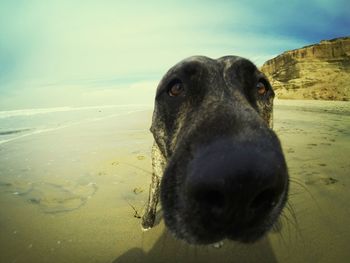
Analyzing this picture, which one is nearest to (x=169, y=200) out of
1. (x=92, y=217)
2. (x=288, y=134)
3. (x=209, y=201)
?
(x=209, y=201)

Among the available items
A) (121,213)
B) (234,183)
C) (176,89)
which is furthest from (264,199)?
→ (121,213)

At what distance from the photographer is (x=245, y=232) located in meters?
1.85

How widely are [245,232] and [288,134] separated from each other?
8084mm

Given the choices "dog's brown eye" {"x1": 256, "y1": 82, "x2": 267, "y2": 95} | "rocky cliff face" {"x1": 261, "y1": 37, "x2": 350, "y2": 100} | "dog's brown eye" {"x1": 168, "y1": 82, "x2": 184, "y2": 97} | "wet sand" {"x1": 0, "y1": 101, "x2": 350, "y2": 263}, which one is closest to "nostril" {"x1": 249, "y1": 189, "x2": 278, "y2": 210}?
"wet sand" {"x1": 0, "y1": 101, "x2": 350, "y2": 263}

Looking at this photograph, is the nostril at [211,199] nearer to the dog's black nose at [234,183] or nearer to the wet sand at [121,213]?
the dog's black nose at [234,183]

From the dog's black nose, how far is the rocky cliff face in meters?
33.1

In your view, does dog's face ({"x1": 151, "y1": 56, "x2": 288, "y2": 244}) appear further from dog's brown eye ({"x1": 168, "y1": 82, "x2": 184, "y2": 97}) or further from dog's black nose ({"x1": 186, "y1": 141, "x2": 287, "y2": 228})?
dog's brown eye ({"x1": 168, "y1": 82, "x2": 184, "y2": 97})

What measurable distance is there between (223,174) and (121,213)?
9.76 feet

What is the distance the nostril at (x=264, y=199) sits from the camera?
1.64 m

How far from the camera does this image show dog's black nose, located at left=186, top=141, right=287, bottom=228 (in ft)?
4.99

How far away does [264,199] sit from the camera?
170cm

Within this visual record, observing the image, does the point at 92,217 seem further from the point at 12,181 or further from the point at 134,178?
the point at 12,181

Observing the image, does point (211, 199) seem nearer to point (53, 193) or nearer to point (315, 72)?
point (53, 193)

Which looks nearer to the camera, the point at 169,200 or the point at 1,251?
the point at 169,200
